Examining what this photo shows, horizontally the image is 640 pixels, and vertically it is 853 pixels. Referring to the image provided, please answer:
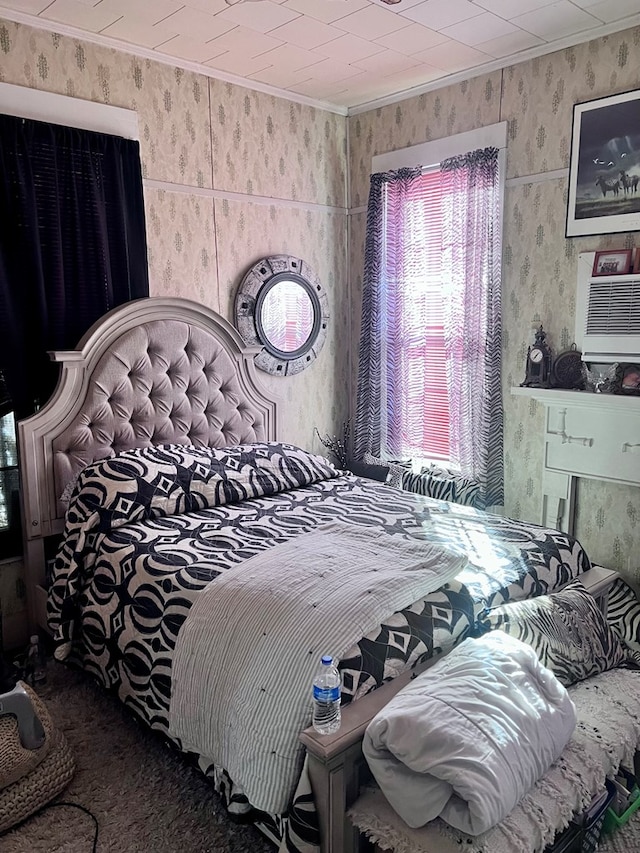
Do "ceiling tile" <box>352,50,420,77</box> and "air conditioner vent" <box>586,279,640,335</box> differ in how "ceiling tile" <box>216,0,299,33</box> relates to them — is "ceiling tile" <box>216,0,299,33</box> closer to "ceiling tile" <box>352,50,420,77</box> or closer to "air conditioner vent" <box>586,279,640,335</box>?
"ceiling tile" <box>352,50,420,77</box>

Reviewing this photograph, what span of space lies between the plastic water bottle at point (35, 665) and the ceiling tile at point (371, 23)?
117 inches

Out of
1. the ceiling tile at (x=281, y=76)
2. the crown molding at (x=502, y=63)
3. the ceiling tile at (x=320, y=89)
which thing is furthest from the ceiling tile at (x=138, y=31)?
the crown molding at (x=502, y=63)

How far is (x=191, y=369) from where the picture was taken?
133 inches

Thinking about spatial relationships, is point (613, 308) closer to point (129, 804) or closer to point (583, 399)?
point (583, 399)

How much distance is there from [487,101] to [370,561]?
2628mm

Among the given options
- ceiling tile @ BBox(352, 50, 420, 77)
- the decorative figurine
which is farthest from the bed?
ceiling tile @ BBox(352, 50, 420, 77)

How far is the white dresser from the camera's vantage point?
3.01m

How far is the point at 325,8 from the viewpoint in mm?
2764

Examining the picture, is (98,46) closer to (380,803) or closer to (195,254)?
(195,254)

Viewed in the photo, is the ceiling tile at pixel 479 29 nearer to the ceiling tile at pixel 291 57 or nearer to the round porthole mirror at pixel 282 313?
the ceiling tile at pixel 291 57

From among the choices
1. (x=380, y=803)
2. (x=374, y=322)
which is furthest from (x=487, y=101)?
(x=380, y=803)

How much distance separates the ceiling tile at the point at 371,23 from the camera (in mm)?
2826

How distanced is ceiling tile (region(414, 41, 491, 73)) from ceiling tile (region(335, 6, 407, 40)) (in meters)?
0.33

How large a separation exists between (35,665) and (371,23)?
10.2 feet
